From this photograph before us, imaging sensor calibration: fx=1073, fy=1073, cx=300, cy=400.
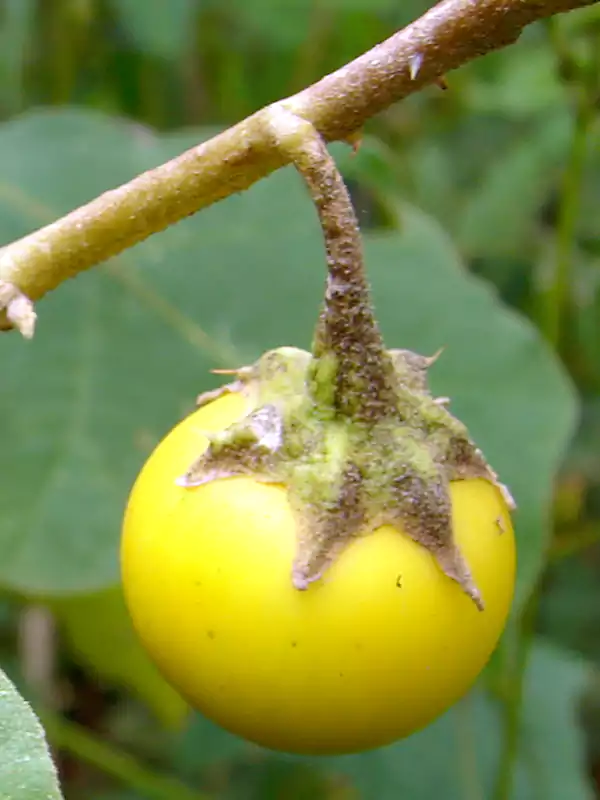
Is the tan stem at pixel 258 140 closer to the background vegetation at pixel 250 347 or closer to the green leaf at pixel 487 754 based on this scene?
the background vegetation at pixel 250 347

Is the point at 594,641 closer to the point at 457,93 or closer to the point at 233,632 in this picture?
the point at 457,93

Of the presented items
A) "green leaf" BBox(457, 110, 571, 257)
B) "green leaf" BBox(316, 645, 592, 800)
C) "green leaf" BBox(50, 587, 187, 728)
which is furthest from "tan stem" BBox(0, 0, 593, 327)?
"green leaf" BBox(457, 110, 571, 257)

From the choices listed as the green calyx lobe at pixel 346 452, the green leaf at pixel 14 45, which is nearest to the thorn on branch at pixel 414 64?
the green calyx lobe at pixel 346 452

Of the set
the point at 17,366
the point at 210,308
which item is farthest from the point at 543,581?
the point at 17,366

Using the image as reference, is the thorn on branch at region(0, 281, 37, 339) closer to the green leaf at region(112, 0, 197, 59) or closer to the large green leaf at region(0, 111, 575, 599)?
the large green leaf at region(0, 111, 575, 599)

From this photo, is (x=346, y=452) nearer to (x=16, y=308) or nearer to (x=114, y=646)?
(x=16, y=308)
